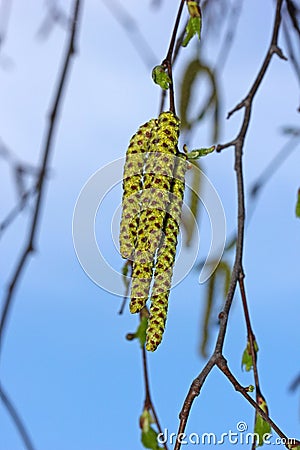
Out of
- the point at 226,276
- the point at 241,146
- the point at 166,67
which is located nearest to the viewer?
the point at 166,67

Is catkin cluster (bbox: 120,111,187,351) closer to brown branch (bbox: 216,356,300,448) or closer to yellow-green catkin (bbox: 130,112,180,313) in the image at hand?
yellow-green catkin (bbox: 130,112,180,313)

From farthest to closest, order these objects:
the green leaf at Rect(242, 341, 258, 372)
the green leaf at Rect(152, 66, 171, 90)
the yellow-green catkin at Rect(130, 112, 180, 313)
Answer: the green leaf at Rect(242, 341, 258, 372)
the green leaf at Rect(152, 66, 171, 90)
the yellow-green catkin at Rect(130, 112, 180, 313)

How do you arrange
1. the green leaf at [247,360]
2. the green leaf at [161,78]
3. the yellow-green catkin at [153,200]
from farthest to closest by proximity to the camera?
the green leaf at [247,360] < the green leaf at [161,78] < the yellow-green catkin at [153,200]

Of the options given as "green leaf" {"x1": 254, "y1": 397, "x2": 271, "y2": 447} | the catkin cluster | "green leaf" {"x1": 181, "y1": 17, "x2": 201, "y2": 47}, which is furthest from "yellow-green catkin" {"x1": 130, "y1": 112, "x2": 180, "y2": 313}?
"green leaf" {"x1": 254, "y1": 397, "x2": 271, "y2": 447}

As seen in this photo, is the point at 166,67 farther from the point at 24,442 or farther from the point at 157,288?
the point at 24,442

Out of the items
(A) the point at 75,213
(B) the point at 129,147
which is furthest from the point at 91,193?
(B) the point at 129,147

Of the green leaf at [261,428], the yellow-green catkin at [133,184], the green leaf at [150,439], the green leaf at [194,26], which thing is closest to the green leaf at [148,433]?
the green leaf at [150,439]

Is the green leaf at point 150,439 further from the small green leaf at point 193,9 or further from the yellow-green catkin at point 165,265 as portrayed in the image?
the small green leaf at point 193,9
